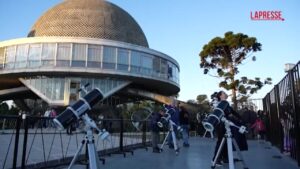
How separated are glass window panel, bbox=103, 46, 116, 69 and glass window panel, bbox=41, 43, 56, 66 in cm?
→ 681

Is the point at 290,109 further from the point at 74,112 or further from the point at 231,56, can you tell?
the point at 231,56

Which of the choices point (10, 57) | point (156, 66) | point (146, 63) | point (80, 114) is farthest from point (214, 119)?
point (10, 57)

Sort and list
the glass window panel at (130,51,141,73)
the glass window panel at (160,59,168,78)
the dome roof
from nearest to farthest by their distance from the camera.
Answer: the glass window panel at (130,51,141,73) → the glass window panel at (160,59,168,78) → the dome roof

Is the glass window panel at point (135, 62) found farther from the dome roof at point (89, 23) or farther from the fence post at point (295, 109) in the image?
the fence post at point (295, 109)

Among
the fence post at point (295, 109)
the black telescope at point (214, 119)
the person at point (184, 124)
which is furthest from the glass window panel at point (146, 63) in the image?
the black telescope at point (214, 119)

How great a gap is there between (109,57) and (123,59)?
1.98 metres

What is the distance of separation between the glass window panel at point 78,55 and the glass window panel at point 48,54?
107 inches

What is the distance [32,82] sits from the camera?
139ft

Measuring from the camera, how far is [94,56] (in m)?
40.8

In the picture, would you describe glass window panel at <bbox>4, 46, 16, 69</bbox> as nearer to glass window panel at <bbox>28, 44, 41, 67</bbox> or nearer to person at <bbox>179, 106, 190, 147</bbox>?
glass window panel at <bbox>28, 44, 41, 67</bbox>

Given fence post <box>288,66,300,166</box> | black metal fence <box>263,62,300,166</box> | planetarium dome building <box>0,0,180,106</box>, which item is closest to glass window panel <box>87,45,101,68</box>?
planetarium dome building <box>0,0,180,106</box>

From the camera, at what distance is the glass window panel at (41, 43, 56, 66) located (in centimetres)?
3934

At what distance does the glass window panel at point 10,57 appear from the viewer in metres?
40.8

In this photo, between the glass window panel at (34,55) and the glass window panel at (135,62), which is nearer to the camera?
the glass window panel at (34,55)
